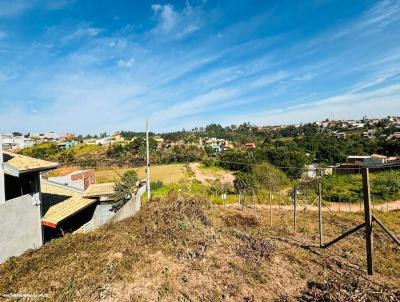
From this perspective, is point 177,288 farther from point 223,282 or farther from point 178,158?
point 178,158

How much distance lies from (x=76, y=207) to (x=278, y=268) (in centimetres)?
1084

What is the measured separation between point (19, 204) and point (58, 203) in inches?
170

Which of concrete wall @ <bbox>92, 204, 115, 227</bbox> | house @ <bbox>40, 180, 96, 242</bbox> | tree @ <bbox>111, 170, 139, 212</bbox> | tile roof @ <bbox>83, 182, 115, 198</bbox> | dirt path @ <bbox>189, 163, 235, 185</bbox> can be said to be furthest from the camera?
dirt path @ <bbox>189, 163, 235, 185</bbox>

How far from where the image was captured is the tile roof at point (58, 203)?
37.4 feet

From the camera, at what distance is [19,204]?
9.42 meters

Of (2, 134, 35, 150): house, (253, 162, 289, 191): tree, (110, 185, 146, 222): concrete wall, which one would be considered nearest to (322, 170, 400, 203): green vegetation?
(253, 162, 289, 191): tree

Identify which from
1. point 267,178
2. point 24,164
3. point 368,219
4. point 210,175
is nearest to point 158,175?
point 210,175

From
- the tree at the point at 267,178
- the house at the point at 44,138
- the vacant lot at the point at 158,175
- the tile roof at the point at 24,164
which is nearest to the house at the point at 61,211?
the tile roof at the point at 24,164

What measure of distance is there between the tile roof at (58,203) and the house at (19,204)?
767 mm

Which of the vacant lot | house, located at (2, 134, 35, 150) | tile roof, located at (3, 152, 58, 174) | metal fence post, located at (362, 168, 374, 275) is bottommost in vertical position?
the vacant lot

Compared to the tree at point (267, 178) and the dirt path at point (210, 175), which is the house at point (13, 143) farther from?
the dirt path at point (210, 175)

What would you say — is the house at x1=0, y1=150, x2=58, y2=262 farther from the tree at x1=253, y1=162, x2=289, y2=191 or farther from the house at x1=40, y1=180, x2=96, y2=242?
the tree at x1=253, y1=162, x2=289, y2=191

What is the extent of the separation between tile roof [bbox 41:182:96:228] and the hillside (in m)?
3.84

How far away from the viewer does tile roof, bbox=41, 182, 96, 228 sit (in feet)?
37.4
